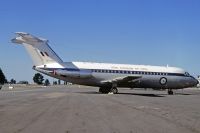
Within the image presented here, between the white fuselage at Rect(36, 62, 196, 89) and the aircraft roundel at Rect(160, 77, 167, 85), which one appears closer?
the white fuselage at Rect(36, 62, 196, 89)

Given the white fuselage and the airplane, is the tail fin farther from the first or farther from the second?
the white fuselage

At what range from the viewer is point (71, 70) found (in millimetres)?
46719

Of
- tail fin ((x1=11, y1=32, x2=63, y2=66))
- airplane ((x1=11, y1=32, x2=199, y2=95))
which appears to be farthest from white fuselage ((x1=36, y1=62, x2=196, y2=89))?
tail fin ((x1=11, y1=32, x2=63, y2=66))

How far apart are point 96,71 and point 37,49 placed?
7032 millimetres

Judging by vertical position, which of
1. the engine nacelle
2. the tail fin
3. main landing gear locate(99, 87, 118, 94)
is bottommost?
main landing gear locate(99, 87, 118, 94)

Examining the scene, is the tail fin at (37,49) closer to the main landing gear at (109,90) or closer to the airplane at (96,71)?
the airplane at (96,71)

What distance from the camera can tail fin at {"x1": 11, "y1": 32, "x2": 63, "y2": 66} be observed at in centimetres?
4665

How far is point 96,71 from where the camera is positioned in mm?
48156

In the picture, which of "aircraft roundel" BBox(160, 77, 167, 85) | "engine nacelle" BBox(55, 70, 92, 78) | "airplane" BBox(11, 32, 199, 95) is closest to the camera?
"engine nacelle" BBox(55, 70, 92, 78)

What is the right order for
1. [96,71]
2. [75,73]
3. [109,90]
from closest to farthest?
[75,73]
[96,71]
[109,90]

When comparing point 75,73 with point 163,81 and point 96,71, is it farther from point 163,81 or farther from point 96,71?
point 163,81

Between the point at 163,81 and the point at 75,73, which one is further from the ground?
the point at 75,73

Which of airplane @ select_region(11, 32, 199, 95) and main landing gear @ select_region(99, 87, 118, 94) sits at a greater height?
airplane @ select_region(11, 32, 199, 95)

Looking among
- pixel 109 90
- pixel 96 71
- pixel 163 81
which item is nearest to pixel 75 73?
pixel 96 71
